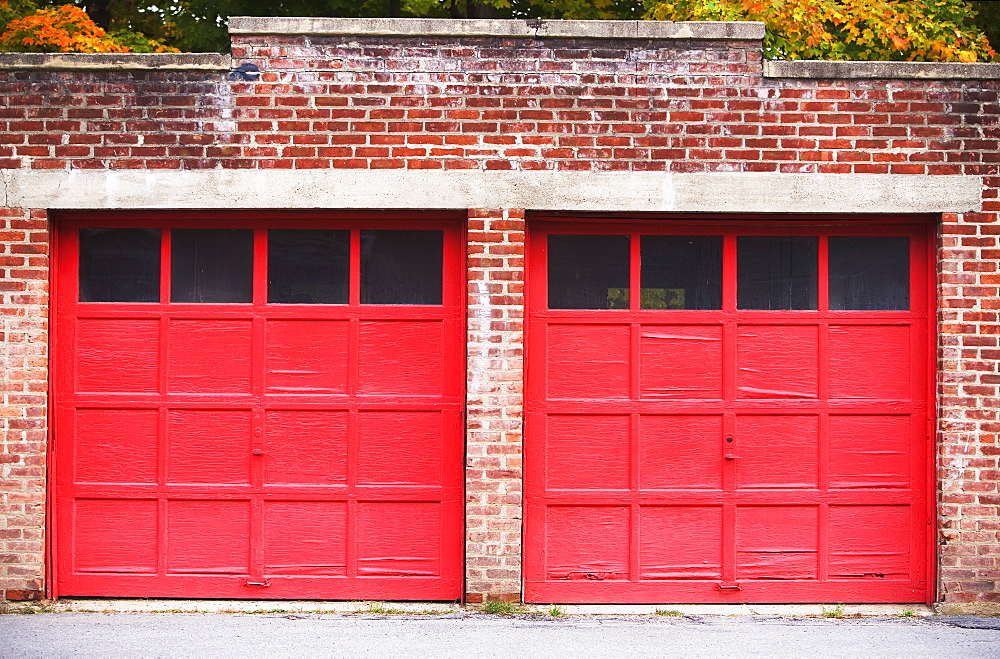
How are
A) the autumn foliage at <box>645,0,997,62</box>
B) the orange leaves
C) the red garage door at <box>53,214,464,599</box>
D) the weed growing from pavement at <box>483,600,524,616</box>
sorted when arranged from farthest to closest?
the orange leaves, the autumn foliage at <box>645,0,997,62</box>, the red garage door at <box>53,214,464,599</box>, the weed growing from pavement at <box>483,600,524,616</box>

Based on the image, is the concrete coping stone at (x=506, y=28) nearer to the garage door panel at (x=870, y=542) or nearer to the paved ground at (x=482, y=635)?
the garage door panel at (x=870, y=542)

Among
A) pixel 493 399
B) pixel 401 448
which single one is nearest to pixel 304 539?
pixel 401 448

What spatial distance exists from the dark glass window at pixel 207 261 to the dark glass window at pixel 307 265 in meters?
0.17

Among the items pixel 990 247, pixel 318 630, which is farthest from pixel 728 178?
pixel 318 630

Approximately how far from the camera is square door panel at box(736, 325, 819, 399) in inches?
282

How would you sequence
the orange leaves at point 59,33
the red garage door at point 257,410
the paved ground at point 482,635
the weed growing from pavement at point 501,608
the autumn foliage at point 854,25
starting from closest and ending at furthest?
the paved ground at point 482,635
the weed growing from pavement at point 501,608
the red garage door at point 257,410
the autumn foliage at point 854,25
the orange leaves at point 59,33

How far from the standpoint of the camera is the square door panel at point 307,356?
712cm

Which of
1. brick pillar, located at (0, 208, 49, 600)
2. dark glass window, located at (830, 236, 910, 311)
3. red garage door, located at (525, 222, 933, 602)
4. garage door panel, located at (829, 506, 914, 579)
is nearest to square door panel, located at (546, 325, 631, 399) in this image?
red garage door, located at (525, 222, 933, 602)

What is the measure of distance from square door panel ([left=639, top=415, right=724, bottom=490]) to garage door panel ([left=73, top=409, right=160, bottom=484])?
3.43 metres

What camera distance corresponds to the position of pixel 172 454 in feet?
23.4

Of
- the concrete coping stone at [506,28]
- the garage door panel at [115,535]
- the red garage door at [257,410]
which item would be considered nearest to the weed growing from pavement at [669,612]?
the red garage door at [257,410]

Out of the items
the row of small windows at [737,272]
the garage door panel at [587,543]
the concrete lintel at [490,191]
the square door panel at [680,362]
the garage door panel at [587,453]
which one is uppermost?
the concrete lintel at [490,191]

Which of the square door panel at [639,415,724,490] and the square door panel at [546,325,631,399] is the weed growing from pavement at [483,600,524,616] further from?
the square door panel at [546,325,631,399]

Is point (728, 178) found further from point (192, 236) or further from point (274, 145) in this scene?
point (192, 236)
